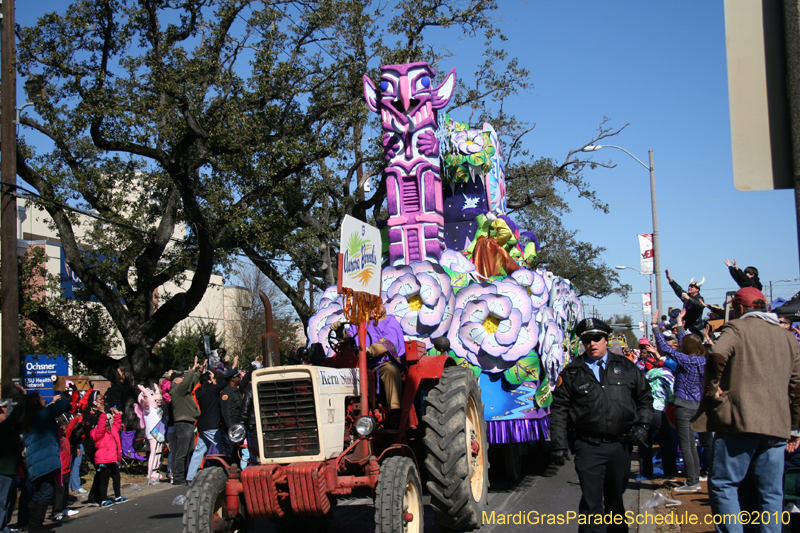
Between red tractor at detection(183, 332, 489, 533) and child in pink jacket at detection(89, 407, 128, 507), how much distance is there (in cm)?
468

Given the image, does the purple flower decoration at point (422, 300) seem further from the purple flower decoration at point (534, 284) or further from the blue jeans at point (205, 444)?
the blue jeans at point (205, 444)

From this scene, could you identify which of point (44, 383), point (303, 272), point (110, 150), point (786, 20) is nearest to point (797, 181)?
point (786, 20)

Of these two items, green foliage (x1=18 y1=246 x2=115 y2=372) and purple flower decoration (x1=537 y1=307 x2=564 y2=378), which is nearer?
purple flower decoration (x1=537 y1=307 x2=564 y2=378)

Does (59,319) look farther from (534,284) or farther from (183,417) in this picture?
(534,284)

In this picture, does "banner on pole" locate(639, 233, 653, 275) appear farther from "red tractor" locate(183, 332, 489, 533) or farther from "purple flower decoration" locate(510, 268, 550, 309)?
"red tractor" locate(183, 332, 489, 533)

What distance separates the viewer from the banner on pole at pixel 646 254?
1928 cm

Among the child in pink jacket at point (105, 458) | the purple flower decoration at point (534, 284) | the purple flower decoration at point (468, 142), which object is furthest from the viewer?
the purple flower decoration at point (468, 142)

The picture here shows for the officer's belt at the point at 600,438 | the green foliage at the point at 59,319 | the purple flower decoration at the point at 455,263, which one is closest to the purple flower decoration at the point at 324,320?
the purple flower decoration at the point at 455,263

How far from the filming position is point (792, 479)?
5.30 metres

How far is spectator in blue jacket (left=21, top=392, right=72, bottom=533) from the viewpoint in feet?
23.6

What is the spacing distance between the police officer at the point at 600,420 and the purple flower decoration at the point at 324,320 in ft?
15.2

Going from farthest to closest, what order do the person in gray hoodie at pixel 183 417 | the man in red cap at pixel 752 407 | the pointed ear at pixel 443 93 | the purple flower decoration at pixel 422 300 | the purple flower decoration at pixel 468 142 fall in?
the purple flower decoration at pixel 468 142 < the person in gray hoodie at pixel 183 417 < the pointed ear at pixel 443 93 < the purple flower decoration at pixel 422 300 < the man in red cap at pixel 752 407

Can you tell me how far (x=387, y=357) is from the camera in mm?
6707

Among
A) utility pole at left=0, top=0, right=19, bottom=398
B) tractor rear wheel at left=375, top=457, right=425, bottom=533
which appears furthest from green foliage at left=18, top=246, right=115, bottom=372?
tractor rear wheel at left=375, top=457, right=425, bottom=533
